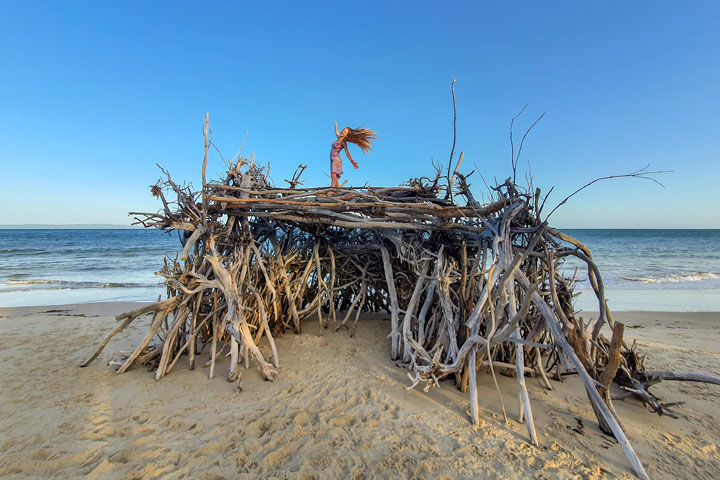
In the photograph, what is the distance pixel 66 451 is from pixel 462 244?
12.5 feet

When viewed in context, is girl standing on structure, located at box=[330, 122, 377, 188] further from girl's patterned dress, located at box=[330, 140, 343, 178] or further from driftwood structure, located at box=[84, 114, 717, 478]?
driftwood structure, located at box=[84, 114, 717, 478]

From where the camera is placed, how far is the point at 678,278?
13008mm

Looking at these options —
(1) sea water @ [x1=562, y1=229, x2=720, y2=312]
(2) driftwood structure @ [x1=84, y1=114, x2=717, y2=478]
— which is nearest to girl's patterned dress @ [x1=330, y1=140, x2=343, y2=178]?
(2) driftwood structure @ [x1=84, y1=114, x2=717, y2=478]

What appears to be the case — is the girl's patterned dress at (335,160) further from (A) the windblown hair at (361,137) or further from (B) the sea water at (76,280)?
(B) the sea water at (76,280)

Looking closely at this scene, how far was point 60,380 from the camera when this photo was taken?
12.4ft

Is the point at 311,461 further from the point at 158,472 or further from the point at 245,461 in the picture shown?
the point at 158,472

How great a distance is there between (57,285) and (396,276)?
41.3 ft

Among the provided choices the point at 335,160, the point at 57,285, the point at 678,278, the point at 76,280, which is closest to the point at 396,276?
the point at 335,160

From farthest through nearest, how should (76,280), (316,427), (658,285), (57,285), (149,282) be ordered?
(76,280)
(149,282)
(658,285)
(57,285)
(316,427)

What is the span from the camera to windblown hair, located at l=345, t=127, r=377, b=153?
5047 millimetres

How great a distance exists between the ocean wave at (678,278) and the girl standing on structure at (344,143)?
12780 mm

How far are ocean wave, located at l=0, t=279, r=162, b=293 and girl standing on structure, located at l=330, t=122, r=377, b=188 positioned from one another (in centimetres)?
940

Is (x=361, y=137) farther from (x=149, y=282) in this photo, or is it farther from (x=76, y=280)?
(x=76, y=280)

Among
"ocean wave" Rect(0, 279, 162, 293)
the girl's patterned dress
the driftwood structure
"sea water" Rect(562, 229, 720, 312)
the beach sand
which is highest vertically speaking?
the girl's patterned dress
